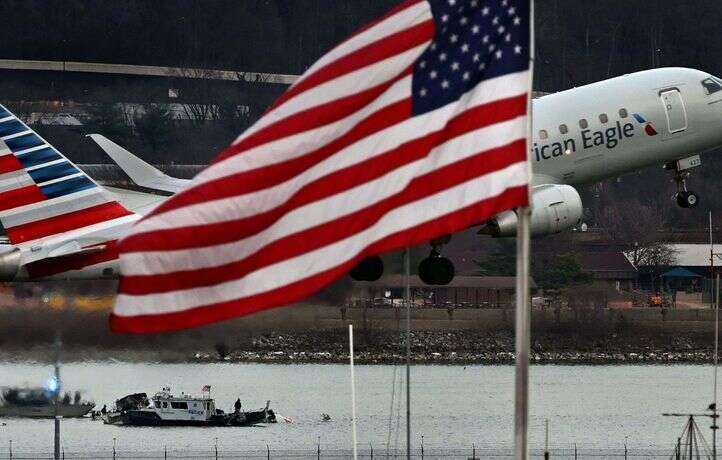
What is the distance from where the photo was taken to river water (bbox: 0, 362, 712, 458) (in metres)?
79.1

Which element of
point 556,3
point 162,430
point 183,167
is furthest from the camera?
point 556,3

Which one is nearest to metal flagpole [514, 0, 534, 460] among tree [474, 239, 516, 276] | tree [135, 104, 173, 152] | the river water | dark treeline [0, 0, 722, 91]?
the river water

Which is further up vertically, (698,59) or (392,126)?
(698,59)

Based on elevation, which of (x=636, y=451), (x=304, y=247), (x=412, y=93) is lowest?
(x=636, y=451)

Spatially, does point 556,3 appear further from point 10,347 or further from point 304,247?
point 304,247

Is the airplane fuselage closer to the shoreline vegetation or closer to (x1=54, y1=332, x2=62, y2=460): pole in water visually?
the shoreline vegetation

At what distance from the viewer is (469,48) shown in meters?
21.7

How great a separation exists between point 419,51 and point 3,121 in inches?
1094

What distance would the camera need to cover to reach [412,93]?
21.7 m

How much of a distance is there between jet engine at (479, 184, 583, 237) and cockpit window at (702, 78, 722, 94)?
22.3 feet

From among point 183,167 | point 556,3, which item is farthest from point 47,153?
point 556,3

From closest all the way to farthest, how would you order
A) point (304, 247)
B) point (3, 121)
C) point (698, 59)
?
1. point (304, 247)
2. point (3, 121)
3. point (698, 59)

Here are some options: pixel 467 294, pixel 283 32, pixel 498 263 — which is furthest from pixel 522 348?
pixel 283 32

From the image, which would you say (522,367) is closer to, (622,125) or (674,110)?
(622,125)
